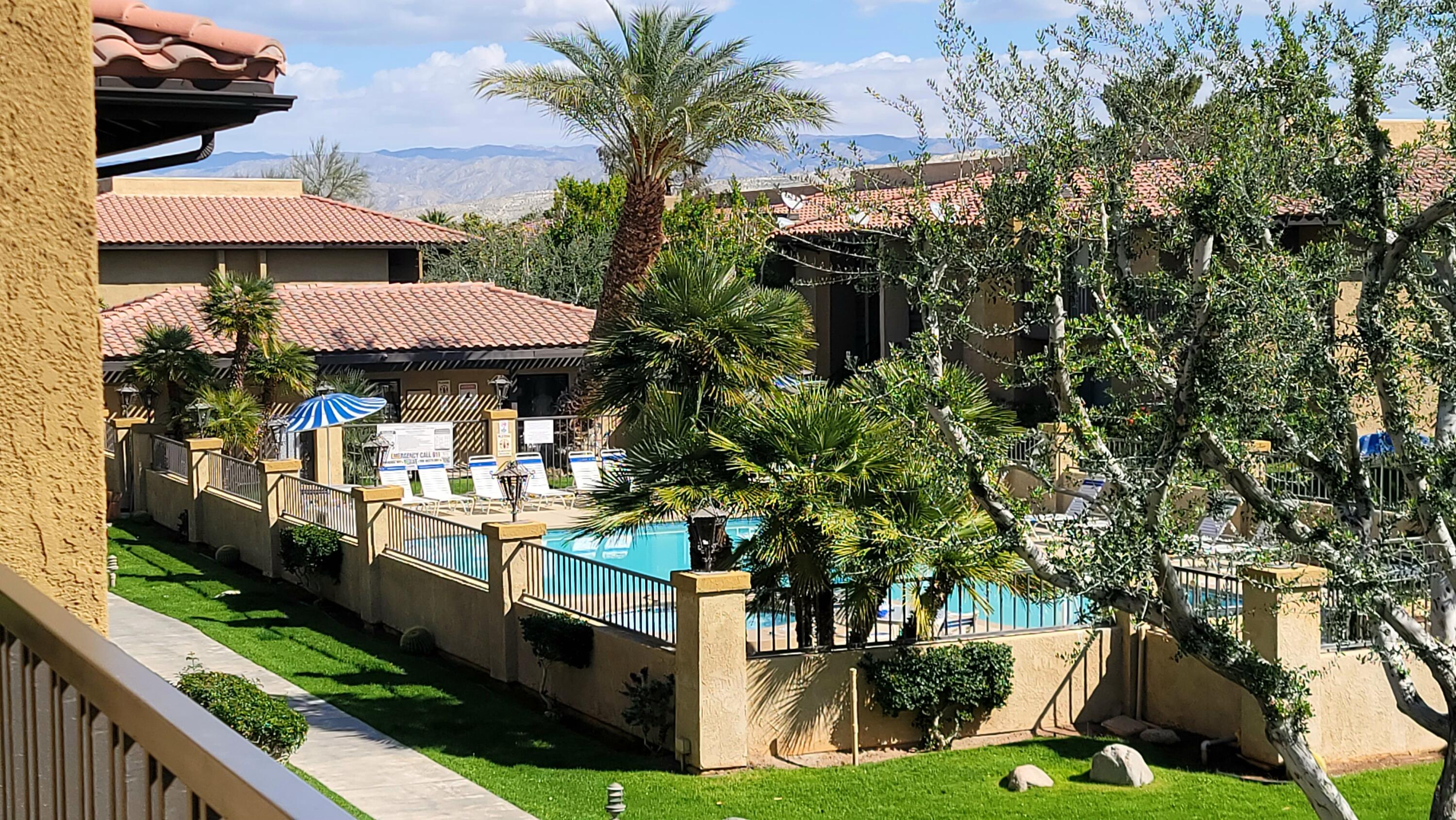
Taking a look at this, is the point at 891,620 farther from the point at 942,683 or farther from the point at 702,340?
the point at 702,340

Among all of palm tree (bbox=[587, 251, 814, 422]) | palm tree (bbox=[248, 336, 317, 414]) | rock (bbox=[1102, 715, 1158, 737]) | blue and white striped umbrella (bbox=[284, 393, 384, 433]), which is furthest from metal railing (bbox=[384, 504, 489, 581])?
palm tree (bbox=[248, 336, 317, 414])

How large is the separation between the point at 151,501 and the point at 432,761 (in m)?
16.5

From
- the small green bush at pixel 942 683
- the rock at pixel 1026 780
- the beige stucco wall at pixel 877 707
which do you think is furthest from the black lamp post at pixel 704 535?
the rock at pixel 1026 780

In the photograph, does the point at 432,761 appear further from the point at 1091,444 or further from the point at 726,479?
the point at 1091,444

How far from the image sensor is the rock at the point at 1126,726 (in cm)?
1452

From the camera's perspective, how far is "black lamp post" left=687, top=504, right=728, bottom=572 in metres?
13.7

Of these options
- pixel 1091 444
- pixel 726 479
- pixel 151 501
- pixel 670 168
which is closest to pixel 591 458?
pixel 670 168

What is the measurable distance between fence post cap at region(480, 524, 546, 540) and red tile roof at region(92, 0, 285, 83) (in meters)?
10.3

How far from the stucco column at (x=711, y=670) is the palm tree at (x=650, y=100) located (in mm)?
15749

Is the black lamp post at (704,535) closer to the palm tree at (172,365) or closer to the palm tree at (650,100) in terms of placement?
the palm tree at (650,100)

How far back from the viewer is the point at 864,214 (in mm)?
12031

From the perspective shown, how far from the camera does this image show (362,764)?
13.2 meters

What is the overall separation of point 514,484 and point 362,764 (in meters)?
10.9

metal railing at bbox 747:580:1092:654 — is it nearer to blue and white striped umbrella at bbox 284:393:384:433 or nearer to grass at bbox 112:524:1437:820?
grass at bbox 112:524:1437:820
